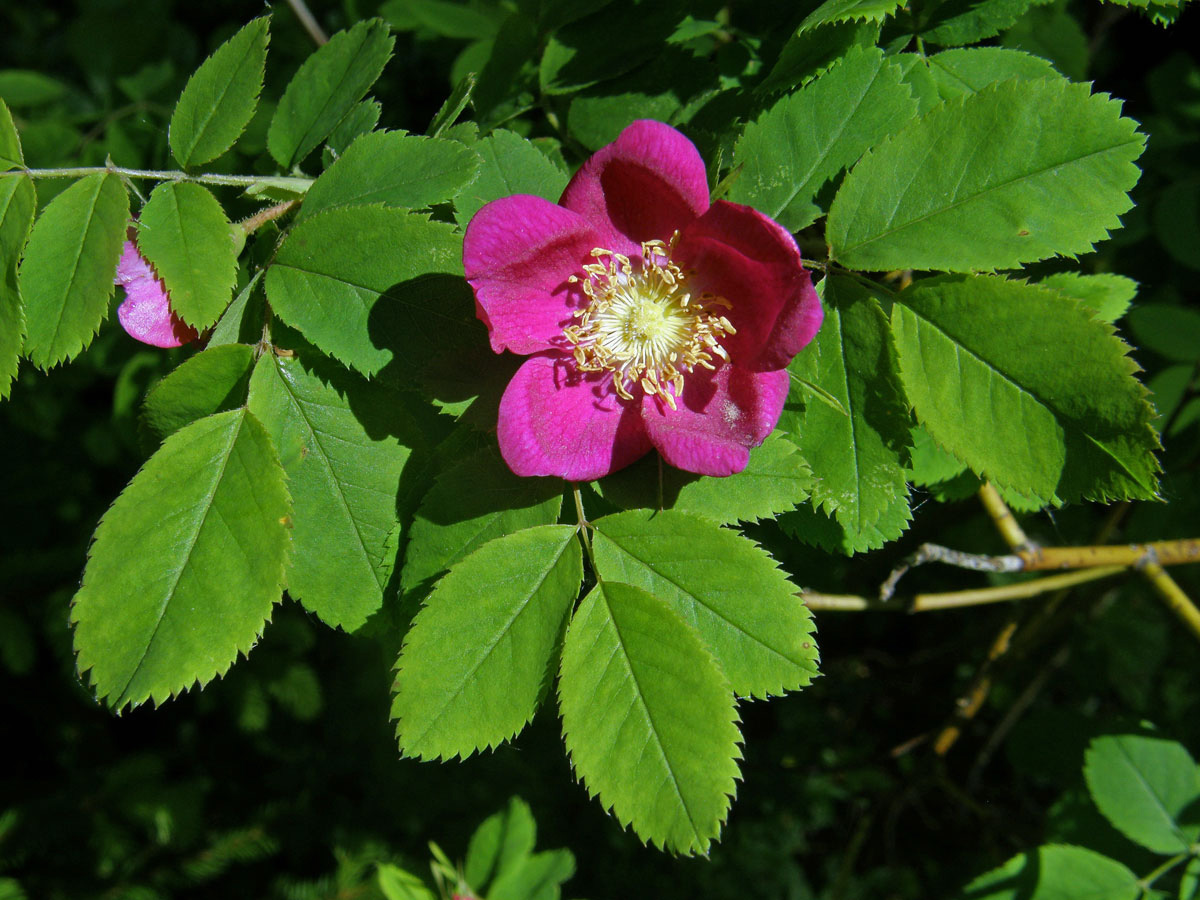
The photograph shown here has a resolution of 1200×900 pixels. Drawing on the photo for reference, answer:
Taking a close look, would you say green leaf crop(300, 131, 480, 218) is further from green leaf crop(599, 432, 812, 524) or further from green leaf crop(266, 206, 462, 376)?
green leaf crop(599, 432, 812, 524)

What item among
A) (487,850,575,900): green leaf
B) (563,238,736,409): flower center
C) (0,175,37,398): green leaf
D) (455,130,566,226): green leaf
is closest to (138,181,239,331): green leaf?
(0,175,37,398): green leaf

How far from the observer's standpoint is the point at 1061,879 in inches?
57.1

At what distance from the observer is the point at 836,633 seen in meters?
2.85

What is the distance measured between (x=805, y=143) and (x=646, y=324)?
0.29m

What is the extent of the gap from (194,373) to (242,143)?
1115 millimetres

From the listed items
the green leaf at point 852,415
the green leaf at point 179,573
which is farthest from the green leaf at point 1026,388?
the green leaf at point 179,573

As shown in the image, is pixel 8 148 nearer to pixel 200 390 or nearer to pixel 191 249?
pixel 191 249

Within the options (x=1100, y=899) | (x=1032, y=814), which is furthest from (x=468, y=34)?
(x=1032, y=814)

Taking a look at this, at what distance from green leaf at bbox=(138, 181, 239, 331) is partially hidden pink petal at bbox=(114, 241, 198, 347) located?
59 mm

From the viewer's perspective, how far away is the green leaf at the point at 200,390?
1050 mm

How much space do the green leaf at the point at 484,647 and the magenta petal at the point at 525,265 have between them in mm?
242

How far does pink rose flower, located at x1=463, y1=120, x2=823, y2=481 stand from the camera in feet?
3.10

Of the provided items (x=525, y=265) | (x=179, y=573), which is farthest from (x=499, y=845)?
(x=525, y=265)

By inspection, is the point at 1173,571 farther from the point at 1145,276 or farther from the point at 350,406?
the point at 350,406
